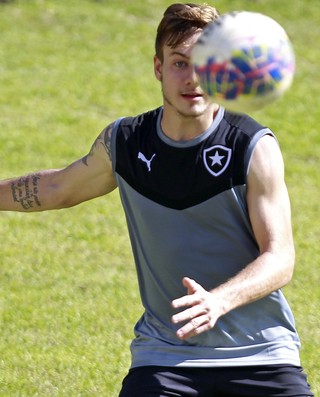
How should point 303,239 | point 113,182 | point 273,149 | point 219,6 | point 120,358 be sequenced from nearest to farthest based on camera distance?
point 273,149 → point 113,182 → point 120,358 → point 303,239 → point 219,6

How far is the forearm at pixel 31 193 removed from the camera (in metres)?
5.82

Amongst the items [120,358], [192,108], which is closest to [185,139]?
[192,108]

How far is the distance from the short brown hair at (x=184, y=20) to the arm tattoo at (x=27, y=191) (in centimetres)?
115

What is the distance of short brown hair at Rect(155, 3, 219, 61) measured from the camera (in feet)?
16.8

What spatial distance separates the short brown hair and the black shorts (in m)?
1.46

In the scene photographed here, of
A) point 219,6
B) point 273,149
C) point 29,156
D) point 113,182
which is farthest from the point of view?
point 219,6

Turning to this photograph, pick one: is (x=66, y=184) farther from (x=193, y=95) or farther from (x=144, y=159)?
(x=193, y=95)

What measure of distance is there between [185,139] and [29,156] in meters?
6.85

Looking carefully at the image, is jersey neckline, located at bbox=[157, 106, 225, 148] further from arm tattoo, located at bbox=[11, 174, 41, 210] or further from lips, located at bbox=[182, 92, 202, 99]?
arm tattoo, located at bbox=[11, 174, 41, 210]

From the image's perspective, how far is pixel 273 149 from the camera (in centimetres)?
502

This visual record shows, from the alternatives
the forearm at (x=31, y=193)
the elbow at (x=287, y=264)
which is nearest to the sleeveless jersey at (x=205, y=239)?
the elbow at (x=287, y=264)

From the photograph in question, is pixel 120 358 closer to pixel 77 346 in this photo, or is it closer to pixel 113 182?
pixel 77 346

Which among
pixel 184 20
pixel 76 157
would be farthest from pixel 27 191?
pixel 76 157

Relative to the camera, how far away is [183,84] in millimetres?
5105
